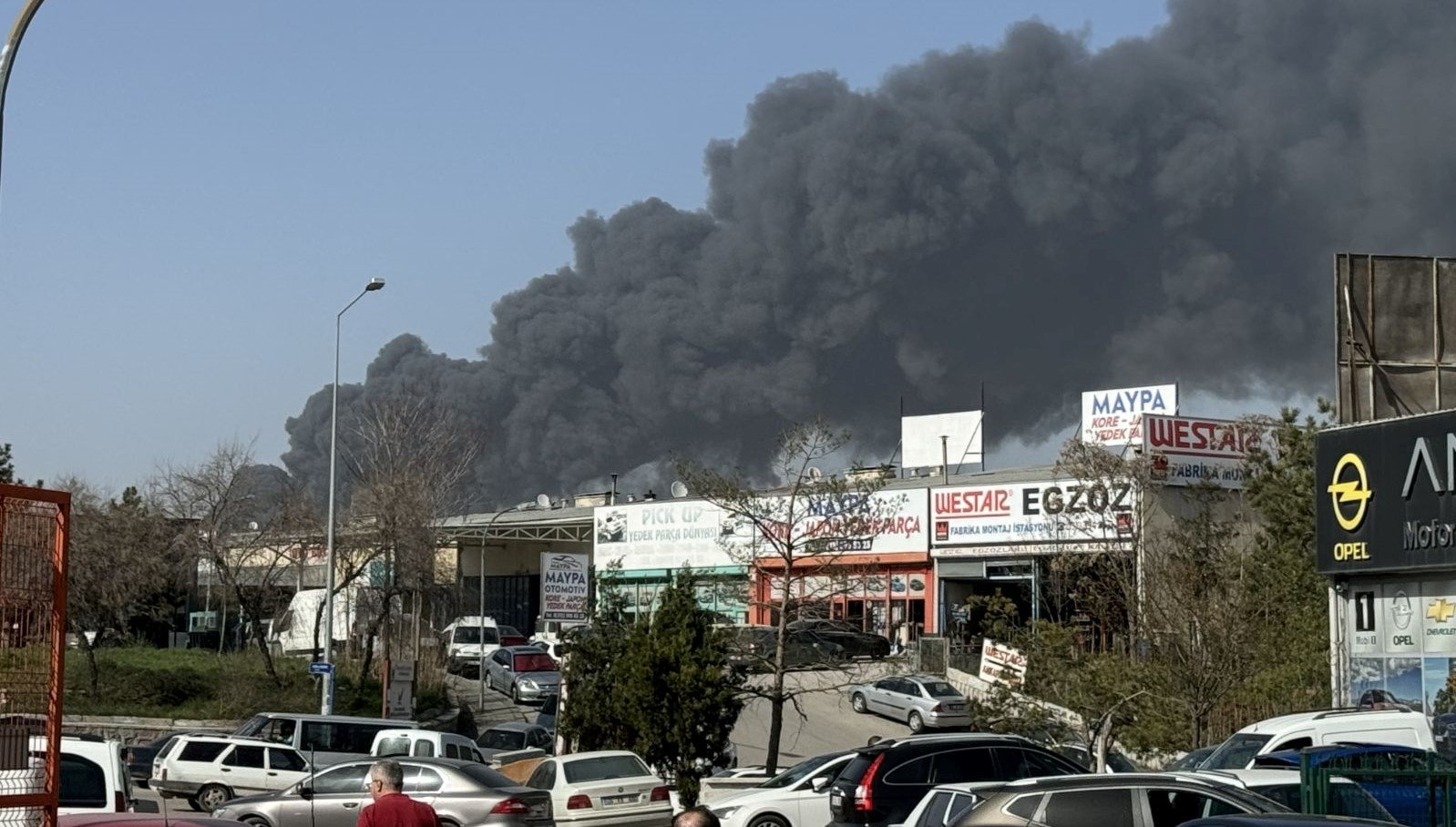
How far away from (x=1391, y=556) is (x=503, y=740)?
18418mm

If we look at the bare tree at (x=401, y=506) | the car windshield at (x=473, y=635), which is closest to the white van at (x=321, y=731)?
the bare tree at (x=401, y=506)

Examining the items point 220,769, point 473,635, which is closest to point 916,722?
point 473,635

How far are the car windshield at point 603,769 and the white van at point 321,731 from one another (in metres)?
7.91

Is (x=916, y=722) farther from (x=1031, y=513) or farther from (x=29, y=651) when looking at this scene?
(x=29, y=651)

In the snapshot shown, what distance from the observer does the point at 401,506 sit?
4884cm

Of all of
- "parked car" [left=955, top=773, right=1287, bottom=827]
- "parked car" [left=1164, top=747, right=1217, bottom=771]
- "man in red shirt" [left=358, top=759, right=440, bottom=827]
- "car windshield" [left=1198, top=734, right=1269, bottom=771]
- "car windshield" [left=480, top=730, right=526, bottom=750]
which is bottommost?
"car windshield" [left=480, top=730, right=526, bottom=750]

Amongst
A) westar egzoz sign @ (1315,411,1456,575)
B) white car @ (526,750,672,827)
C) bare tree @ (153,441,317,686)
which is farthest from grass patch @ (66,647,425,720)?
westar egzoz sign @ (1315,411,1456,575)

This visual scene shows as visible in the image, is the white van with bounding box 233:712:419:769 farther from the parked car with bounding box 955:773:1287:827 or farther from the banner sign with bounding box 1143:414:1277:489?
the banner sign with bounding box 1143:414:1277:489

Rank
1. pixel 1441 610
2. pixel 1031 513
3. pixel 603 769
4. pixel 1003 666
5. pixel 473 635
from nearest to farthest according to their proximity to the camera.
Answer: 1. pixel 603 769
2. pixel 1441 610
3. pixel 1003 666
4. pixel 1031 513
5. pixel 473 635

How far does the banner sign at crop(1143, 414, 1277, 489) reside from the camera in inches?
2019

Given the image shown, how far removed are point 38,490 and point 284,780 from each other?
64.1 ft

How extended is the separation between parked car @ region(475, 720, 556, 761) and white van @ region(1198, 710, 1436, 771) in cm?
1717

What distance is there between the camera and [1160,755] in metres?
28.4

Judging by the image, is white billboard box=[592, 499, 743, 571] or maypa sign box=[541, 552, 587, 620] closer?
maypa sign box=[541, 552, 587, 620]
